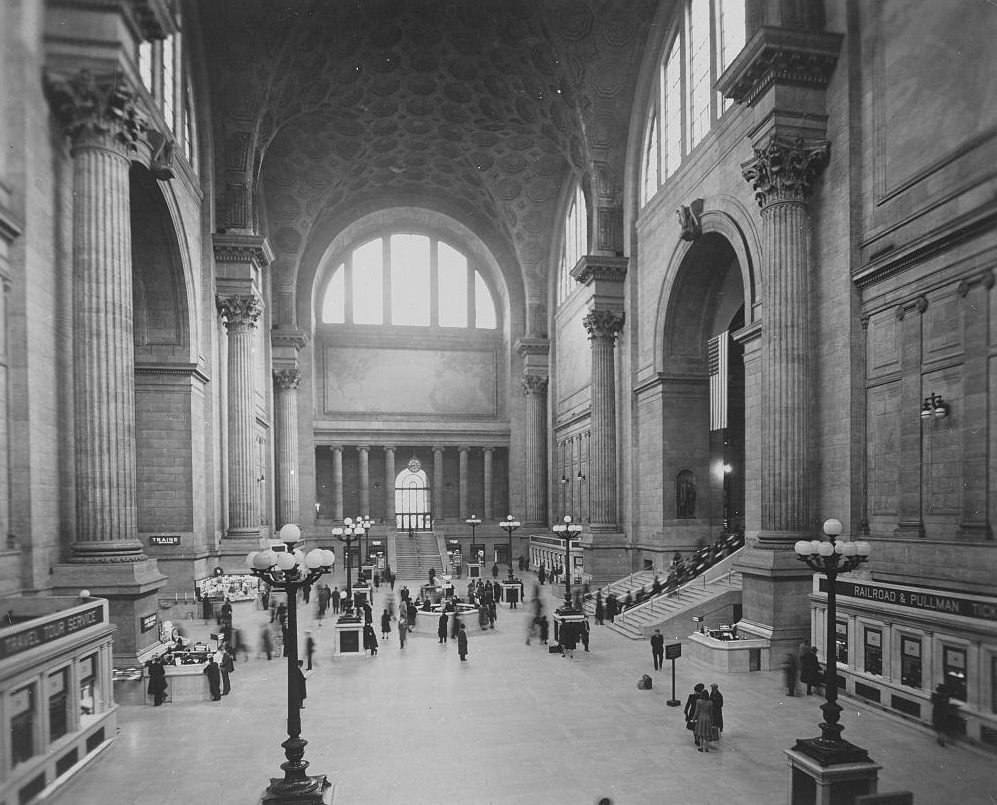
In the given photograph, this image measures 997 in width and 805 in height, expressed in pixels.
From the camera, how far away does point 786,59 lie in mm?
16891

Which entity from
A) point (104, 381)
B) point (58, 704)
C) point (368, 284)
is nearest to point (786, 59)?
point (104, 381)

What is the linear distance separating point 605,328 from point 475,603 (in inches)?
459

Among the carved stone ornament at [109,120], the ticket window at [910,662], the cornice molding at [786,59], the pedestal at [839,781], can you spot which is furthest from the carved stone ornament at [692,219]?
the pedestal at [839,781]

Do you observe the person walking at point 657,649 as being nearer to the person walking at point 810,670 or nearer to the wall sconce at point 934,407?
the person walking at point 810,670

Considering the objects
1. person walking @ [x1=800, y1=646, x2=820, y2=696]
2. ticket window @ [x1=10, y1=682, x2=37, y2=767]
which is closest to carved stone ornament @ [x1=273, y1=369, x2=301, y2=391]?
person walking @ [x1=800, y1=646, x2=820, y2=696]

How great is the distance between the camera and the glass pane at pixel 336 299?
150ft

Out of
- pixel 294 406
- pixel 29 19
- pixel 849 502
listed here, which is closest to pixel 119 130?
pixel 29 19

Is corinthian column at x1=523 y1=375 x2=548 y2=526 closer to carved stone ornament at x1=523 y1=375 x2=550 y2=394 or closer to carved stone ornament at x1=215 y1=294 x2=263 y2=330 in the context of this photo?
carved stone ornament at x1=523 y1=375 x2=550 y2=394

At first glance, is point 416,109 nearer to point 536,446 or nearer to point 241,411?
point 241,411

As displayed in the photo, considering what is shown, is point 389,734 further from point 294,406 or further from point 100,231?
point 294,406

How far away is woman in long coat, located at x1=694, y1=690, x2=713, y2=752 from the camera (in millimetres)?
11305

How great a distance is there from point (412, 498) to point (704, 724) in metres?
36.9

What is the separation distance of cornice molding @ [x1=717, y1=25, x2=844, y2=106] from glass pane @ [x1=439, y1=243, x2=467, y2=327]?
3014 centimetres

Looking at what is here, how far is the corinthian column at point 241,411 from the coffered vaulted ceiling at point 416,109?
10.1ft
